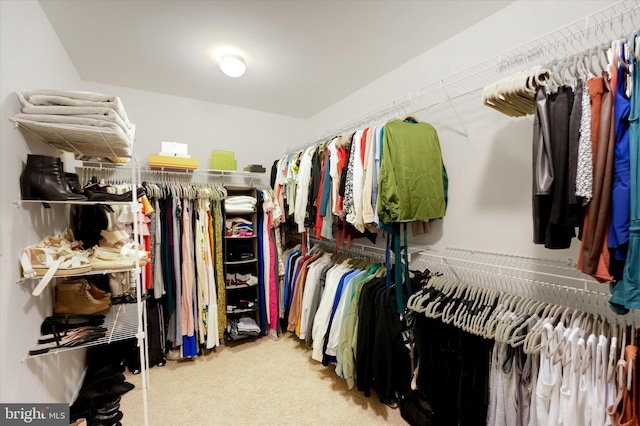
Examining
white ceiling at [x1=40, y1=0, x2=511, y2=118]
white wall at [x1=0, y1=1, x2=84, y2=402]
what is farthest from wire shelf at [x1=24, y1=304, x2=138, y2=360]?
white ceiling at [x1=40, y1=0, x2=511, y2=118]

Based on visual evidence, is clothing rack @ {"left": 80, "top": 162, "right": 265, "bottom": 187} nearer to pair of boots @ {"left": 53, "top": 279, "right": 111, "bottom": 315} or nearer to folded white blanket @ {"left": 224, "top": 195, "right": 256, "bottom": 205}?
folded white blanket @ {"left": 224, "top": 195, "right": 256, "bottom": 205}

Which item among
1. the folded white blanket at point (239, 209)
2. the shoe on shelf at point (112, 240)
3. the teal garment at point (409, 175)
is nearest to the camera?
the teal garment at point (409, 175)

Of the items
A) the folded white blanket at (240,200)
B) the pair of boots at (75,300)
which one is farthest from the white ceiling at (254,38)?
the pair of boots at (75,300)

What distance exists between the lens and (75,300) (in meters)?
1.58

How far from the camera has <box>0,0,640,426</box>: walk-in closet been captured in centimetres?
102

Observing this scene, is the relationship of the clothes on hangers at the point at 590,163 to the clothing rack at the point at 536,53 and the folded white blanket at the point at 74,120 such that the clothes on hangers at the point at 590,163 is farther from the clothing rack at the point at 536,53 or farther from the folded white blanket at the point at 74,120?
the folded white blanket at the point at 74,120

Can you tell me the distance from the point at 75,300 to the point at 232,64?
1.93 meters

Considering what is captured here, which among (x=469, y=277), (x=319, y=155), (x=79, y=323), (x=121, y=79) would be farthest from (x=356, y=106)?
(x=79, y=323)

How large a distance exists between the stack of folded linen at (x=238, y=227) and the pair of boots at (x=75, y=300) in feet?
4.02

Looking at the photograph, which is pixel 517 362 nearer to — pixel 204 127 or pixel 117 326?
pixel 117 326

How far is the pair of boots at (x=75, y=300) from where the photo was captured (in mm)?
1559

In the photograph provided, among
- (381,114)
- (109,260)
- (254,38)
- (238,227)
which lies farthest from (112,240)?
(381,114)

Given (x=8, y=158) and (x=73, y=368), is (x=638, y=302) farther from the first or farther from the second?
(x=73, y=368)

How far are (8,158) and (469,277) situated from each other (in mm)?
2523
